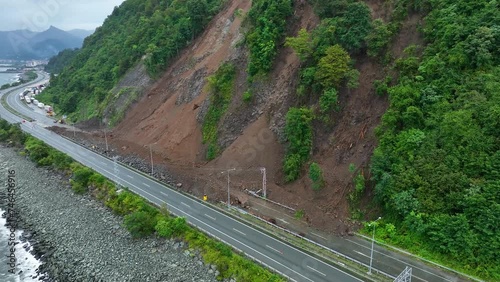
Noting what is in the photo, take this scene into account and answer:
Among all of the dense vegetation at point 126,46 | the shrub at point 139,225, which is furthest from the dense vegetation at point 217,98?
the dense vegetation at point 126,46

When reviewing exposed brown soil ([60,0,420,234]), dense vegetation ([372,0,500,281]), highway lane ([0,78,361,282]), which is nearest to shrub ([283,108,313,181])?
exposed brown soil ([60,0,420,234])

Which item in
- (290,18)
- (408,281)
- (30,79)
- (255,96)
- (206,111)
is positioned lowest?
(30,79)

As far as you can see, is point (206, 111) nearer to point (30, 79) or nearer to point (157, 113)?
point (157, 113)

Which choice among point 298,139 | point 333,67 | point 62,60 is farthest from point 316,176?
point 62,60

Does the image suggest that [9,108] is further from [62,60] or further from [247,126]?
[247,126]

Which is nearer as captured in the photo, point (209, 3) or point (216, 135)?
point (216, 135)

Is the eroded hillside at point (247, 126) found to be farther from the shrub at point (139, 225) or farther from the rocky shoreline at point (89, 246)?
the rocky shoreline at point (89, 246)

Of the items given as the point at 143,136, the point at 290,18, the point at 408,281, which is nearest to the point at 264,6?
the point at 290,18
